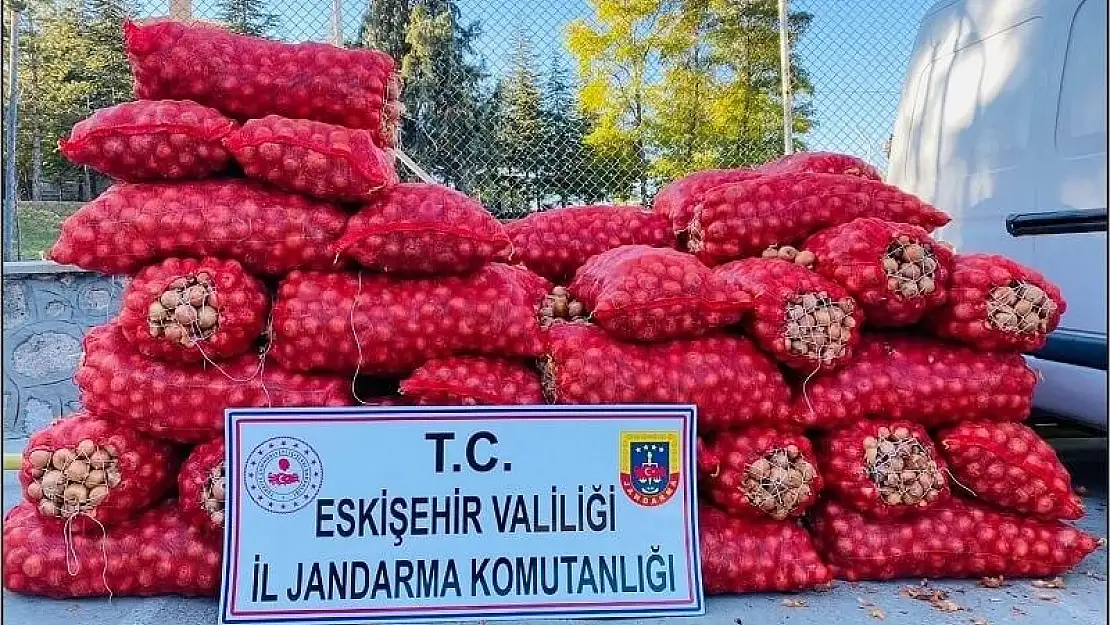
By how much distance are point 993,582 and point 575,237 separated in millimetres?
1461

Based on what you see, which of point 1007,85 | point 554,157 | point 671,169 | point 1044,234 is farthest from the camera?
point 671,169

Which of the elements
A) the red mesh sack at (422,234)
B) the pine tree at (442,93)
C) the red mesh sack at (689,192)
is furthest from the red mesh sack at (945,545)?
the pine tree at (442,93)

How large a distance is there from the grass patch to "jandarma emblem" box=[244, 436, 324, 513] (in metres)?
2.86

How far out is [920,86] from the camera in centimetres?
383

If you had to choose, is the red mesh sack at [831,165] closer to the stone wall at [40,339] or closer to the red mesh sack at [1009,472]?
the red mesh sack at [1009,472]

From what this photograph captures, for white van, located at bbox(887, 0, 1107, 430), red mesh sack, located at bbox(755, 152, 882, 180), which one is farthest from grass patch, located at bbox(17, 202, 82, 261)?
white van, located at bbox(887, 0, 1107, 430)

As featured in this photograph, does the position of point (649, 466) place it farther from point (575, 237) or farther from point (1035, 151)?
point (1035, 151)

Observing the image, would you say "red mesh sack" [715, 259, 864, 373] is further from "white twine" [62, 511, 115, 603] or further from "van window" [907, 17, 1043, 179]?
"white twine" [62, 511, 115, 603]

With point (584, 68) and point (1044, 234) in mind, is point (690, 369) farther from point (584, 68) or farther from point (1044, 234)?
point (584, 68)

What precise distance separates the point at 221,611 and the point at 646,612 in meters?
0.93

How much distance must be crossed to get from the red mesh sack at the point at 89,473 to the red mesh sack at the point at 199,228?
0.39m

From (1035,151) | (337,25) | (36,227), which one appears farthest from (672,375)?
(36,227)

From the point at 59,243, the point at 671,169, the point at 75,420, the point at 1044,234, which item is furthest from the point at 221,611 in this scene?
the point at 671,169

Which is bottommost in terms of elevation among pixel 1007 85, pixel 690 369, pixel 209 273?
pixel 690 369
